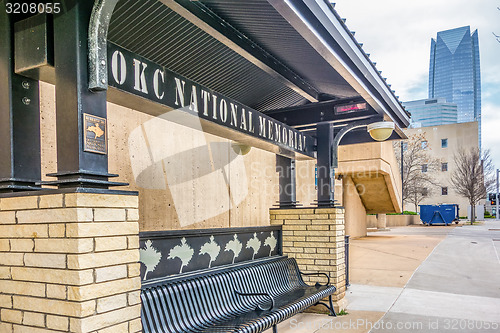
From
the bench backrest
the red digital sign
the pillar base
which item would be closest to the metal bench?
the bench backrest

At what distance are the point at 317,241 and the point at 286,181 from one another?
1.07m

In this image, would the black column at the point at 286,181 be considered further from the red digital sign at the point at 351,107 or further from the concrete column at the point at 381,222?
the concrete column at the point at 381,222

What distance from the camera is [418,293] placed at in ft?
23.1

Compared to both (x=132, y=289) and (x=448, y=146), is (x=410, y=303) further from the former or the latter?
(x=448, y=146)

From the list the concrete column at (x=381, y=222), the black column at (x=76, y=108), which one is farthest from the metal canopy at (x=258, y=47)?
the concrete column at (x=381, y=222)

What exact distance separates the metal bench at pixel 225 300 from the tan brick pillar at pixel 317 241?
1.40 ft

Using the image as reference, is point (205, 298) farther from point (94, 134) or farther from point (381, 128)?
point (381, 128)

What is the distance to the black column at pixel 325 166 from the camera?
6012 millimetres

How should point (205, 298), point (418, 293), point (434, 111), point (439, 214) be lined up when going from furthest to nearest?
point (434, 111) < point (439, 214) < point (418, 293) < point (205, 298)

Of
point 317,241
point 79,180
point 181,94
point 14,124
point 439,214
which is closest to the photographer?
point 79,180

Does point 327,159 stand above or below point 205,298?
above

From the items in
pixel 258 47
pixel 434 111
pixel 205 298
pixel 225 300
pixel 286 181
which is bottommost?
pixel 225 300

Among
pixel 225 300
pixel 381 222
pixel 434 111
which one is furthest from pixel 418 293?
pixel 434 111

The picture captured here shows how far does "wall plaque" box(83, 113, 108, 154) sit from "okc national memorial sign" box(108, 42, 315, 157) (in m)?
0.43
